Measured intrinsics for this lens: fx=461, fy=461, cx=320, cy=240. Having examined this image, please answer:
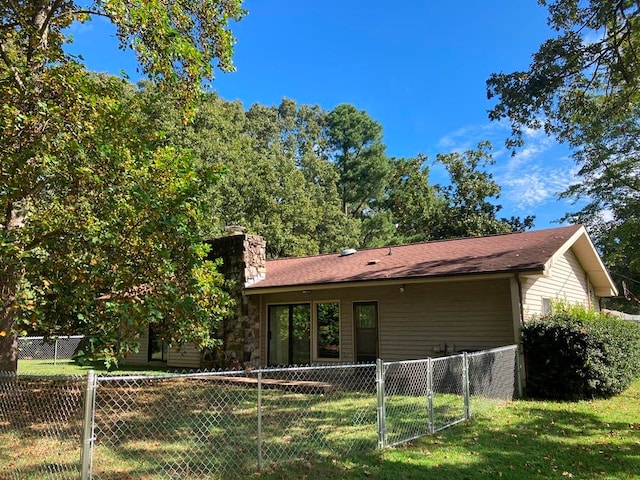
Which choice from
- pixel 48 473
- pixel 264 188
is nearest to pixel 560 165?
pixel 264 188

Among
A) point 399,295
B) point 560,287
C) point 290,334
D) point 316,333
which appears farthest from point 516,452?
point 290,334

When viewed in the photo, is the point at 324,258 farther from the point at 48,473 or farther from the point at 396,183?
the point at 396,183

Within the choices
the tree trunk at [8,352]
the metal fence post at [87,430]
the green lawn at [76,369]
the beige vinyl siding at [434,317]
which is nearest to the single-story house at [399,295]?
the beige vinyl siding at [434,317]

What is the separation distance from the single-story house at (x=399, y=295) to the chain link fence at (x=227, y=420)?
1.43 metres

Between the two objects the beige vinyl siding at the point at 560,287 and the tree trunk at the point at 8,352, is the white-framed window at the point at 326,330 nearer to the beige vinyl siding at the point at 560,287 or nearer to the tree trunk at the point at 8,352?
the beige vinyl siding at the point at 560,287

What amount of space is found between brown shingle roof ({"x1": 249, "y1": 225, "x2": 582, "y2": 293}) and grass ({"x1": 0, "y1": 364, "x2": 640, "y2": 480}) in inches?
112

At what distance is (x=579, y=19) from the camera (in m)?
10.3

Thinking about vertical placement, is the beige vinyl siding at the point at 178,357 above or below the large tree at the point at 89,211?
below

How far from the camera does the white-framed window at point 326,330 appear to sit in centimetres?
1248

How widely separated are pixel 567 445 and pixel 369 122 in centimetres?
3361

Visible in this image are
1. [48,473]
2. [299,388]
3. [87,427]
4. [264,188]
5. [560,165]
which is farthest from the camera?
[560,165]

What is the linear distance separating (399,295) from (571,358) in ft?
13.0

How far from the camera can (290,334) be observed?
13289 millimetres

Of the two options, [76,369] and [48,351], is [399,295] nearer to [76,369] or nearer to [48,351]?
[76,369]
